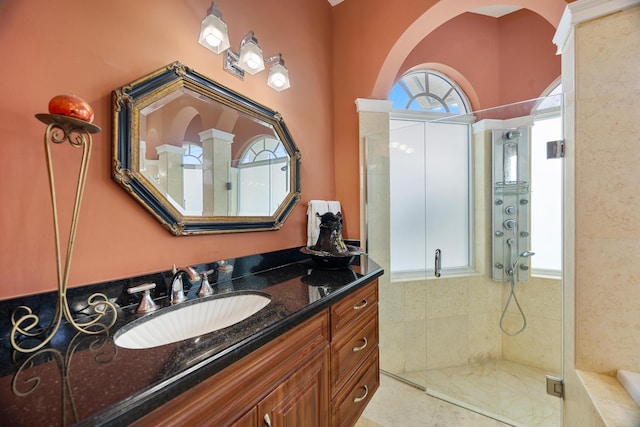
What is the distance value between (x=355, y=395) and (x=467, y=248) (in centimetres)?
161

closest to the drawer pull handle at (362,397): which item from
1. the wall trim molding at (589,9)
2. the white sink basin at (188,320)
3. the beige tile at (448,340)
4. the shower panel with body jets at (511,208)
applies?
the white sink basin at (188,320)

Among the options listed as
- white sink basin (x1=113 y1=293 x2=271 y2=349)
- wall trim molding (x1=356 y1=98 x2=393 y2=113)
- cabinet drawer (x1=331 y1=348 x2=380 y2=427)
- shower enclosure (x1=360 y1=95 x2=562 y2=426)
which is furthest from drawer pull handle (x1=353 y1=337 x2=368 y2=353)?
wall trim molding (x1=356 y1=98 x2=393 y2=113)

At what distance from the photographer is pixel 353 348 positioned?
1.26m

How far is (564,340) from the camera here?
1.31m

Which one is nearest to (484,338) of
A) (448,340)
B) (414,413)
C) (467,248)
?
(448,340)

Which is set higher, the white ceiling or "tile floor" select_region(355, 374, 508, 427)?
the white ceiling

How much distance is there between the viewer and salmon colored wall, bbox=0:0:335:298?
0.74m

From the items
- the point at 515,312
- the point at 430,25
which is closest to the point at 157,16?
the point at 430,25

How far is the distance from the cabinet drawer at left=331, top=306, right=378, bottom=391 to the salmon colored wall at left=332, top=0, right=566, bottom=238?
2.80 ft

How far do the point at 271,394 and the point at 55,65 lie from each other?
4.16 feet

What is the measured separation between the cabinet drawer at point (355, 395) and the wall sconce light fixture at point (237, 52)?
5.64ft

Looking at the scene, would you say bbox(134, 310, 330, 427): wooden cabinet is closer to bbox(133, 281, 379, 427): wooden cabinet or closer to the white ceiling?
bbox(133, 281, 379, 427): wooden cabinet

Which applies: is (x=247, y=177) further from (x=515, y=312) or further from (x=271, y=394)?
(x=515, y=312)

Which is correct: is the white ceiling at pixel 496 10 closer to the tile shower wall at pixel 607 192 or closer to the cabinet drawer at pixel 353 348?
the tile shower wall at pixel 607 192
